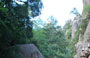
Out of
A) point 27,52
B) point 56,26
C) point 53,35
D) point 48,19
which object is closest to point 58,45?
point 53,35

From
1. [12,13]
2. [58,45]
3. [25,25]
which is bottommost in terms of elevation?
[58,45]

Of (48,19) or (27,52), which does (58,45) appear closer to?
(48,19)

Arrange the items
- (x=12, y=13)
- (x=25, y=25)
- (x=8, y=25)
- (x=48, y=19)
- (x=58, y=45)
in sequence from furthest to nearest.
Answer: (x=48, y=19)
(x=58, y=45)
(x=25, y=25)
(x=12, y=13)
(x=8, y=25)

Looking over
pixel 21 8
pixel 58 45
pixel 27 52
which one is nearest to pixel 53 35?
pixel 58 45

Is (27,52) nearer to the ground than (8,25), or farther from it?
nearer to the ground

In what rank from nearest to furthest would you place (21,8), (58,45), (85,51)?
(85,51) → (21,8) → (58,45)

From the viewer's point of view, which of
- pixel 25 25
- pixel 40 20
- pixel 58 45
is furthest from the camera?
pixel 40 20

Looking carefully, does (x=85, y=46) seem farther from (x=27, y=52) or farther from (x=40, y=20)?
(x=40, y=20)

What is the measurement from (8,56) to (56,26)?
18.8 metres

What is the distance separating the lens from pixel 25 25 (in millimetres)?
13398

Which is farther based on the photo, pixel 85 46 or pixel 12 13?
pixel 12 13

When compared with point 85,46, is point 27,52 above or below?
below

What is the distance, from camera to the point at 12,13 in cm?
1138

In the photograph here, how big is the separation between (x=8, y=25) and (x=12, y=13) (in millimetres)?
1096
